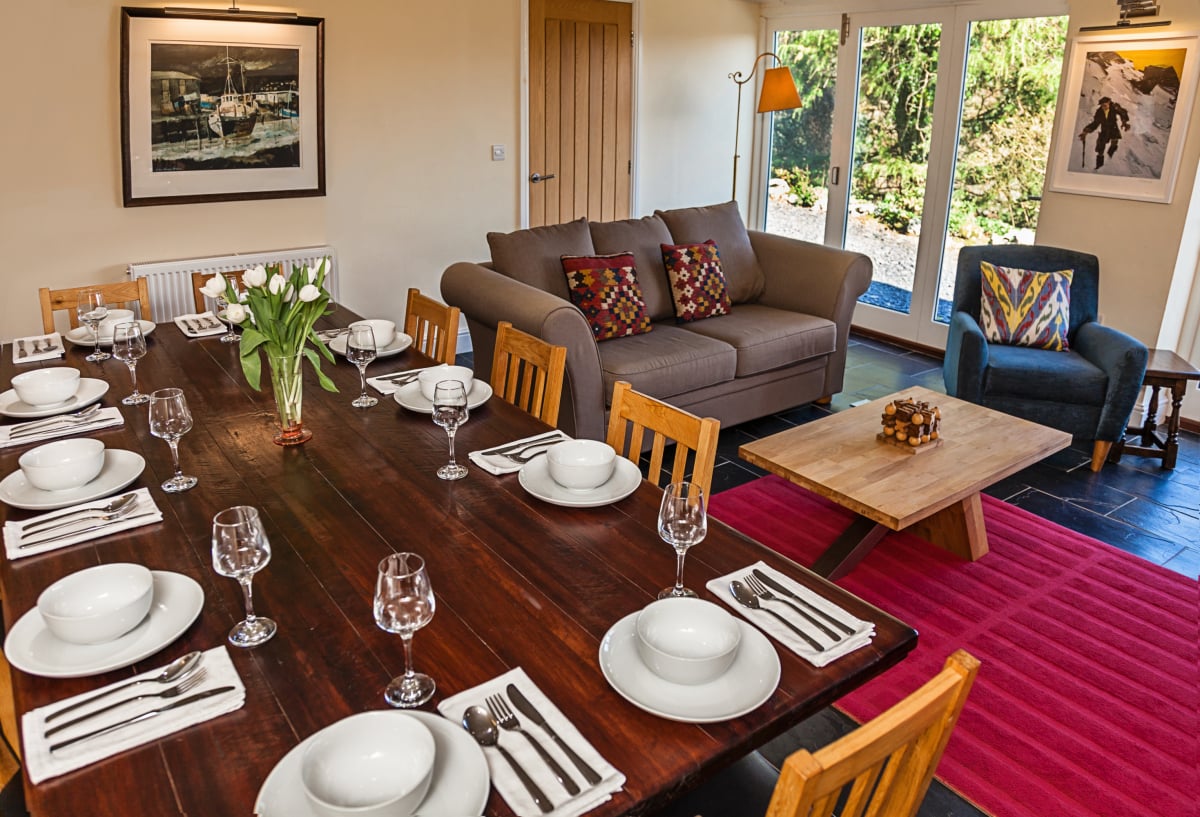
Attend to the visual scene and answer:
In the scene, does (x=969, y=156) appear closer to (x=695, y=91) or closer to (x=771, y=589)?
(x=695, y=91)

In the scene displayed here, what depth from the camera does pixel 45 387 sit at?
2.27 metres

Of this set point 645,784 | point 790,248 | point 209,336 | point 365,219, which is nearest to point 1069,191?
point 790,248

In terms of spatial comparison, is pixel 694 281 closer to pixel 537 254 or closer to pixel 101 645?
pixel 537 254

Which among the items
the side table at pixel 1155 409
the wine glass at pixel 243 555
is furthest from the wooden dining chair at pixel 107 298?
the side table at pixel 1155 409

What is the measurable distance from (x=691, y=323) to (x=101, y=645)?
337 cm

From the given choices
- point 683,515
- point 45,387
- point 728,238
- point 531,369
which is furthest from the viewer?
point 728,238

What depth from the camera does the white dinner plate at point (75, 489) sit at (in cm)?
178

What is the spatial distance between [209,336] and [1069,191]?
13.8 ft

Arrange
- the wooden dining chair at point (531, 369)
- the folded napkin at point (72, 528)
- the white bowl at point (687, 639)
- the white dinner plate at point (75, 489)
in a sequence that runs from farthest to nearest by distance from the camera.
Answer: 1. the wooden dining chair at point (531, 369)
2. the white dinner plate at point (75, 489)
3. the folded napkin at point (72, 528)
4. the white bowl at point (687, 639)

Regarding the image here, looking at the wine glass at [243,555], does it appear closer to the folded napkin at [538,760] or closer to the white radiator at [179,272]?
the folded napkin at [538,760]

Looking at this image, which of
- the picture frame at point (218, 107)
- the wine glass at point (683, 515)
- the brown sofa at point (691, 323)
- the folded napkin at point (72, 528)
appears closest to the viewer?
the wine glass at point (683, 515)

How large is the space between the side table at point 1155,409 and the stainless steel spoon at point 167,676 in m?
3.91

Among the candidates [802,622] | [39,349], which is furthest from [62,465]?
[802,622]

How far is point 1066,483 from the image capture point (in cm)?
384
